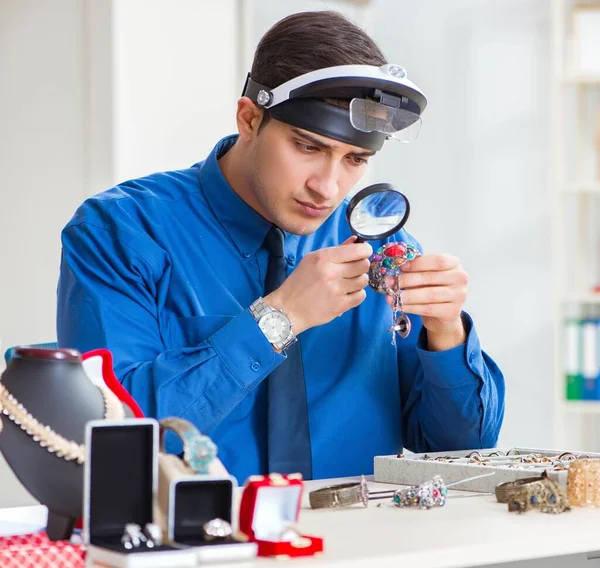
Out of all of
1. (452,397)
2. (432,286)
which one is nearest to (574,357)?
(452,397)

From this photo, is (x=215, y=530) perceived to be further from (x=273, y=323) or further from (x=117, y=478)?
(x=273, y=323)

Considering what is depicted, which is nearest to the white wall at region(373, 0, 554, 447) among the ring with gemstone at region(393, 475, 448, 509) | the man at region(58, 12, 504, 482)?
the man at region(58, 12, 504, 482)

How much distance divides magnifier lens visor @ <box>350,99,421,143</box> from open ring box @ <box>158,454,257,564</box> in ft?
2.98

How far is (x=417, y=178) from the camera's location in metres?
5.05

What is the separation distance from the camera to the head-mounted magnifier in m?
1.87

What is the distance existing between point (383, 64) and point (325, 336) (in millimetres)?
560

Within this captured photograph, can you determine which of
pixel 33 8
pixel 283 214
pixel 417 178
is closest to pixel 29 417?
pixel 283 214

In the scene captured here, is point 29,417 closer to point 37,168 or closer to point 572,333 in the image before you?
point 37,168

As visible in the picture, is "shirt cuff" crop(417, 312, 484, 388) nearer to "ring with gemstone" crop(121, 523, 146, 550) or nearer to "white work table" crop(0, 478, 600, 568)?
"white work table" crop(0, 478, 600, 568)

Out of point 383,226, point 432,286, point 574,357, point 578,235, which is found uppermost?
point 578,235

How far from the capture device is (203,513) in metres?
1.15

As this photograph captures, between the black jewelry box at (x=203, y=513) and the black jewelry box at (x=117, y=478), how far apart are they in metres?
0.03

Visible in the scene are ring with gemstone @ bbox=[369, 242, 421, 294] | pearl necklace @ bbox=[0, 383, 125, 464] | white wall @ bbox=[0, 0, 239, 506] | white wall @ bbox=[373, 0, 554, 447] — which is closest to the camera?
pearl necklace @ bbox=[0, 383, 125, 464]

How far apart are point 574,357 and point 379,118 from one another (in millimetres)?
2865
